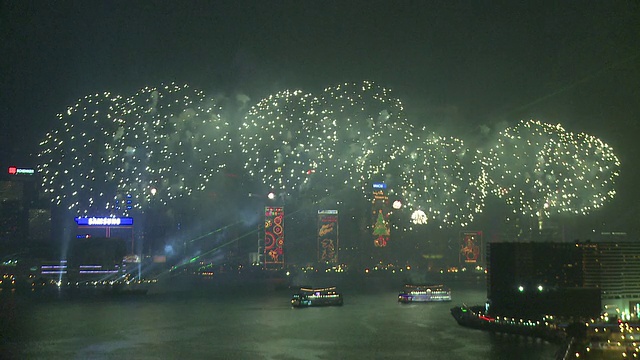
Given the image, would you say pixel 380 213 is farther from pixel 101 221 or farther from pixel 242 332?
pixel 242 332

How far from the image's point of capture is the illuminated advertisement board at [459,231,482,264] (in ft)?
175

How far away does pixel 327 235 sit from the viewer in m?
54.4

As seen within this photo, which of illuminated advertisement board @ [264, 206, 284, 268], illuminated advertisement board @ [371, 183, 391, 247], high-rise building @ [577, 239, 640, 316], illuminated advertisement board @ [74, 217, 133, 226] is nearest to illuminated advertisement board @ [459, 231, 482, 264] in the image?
illuminated advertisement board @ [371, 183, 391, 247]

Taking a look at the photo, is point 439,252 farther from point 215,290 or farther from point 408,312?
point 408,312

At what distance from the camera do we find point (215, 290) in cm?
3922

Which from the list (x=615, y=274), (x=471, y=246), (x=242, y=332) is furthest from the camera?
(x=471, y=246)

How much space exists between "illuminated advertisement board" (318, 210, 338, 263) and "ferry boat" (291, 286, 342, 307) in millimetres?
24265

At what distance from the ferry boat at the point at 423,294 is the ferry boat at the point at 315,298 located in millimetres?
3535

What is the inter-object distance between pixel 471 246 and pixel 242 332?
121 ft

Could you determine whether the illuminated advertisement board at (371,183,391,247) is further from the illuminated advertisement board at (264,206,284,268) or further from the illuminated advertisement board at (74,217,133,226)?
the illuminated advertisement board at (74,217,133,226)

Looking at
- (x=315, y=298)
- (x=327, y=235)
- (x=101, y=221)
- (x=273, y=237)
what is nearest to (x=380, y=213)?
(x=327, y=235)

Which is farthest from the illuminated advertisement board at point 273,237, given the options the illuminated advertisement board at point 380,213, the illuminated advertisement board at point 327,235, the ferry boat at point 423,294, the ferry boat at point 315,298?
the ferry boat at point 315,298

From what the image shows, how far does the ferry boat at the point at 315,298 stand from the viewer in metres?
28.9

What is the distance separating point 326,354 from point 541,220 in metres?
38.4
